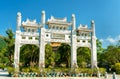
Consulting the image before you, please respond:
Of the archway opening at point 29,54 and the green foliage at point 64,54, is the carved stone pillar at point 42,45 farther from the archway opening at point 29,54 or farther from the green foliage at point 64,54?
the green foliage at point 64,54

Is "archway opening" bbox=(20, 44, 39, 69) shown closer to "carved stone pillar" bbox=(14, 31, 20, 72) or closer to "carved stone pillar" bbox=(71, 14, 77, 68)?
"carved stone pillar" bbox=(14, 31, 20, 72)

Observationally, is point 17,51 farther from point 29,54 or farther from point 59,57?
point 59,57

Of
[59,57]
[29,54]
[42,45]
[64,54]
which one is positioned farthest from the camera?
[59,57]

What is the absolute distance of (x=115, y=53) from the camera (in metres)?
26.3

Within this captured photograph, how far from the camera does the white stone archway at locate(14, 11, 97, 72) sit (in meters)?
19.7

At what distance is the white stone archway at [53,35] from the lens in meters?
19.7

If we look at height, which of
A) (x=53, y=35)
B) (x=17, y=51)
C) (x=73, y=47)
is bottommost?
(x=17, y=51)

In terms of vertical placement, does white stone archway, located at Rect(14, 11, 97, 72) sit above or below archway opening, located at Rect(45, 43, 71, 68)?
above

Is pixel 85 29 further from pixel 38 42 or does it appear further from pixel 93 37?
pixel 38 42

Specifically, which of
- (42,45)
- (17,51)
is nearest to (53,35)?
(42,45)

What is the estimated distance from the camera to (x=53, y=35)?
20625mm

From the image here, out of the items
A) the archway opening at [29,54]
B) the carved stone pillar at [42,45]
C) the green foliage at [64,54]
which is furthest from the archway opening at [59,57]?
the carved stone pillar at [42,45]

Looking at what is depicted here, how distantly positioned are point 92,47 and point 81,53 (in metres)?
4.04

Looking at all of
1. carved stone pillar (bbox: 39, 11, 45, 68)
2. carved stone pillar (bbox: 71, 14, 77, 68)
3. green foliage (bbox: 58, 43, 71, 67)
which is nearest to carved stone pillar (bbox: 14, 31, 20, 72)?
carved stone pillar (bbox: 39, 11, 45, 68)
